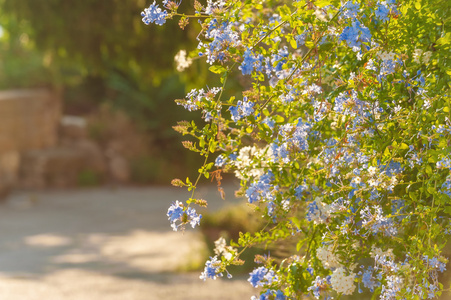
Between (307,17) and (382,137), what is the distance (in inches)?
18.3

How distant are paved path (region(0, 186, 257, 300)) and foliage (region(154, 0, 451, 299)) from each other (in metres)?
3.87

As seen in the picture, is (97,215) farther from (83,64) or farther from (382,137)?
(382,137)

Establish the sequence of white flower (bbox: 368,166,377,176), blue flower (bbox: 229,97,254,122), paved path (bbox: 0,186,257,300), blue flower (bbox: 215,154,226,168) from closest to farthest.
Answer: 1. white flower (bbox: 368,166,377,176)
2. blue flower (bbox: 229,97,254,122)
3. blue flower (bbox: 215,154,226,168)
4. paved path (bbox: 0,186,257,300)

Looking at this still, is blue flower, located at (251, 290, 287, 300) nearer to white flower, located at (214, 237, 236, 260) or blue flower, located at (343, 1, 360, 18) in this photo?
white flower, located at (214, 237, 236, 260)

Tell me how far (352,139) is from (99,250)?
22.4ft

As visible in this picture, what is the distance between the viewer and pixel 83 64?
913cm

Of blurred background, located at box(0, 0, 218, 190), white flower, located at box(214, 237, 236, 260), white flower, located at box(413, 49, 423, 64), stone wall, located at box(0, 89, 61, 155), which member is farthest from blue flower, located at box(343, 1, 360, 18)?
stone wall, located at box(0, 89, 61, 155)

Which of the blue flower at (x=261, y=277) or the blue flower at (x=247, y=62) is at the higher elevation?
Result: the blue flower at (x=247, y=62)

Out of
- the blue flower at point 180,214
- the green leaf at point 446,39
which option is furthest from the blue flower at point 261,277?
the green leaf at point 446,39

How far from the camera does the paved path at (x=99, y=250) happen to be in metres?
6.27

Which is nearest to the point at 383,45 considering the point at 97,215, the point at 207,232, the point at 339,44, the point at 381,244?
the point at 339,44

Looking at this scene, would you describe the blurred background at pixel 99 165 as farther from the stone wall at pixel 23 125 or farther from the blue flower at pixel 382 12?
the blue flower at pixel 382 12

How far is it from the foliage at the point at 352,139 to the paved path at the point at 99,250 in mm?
3866

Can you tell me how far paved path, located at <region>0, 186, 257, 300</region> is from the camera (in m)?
6.27
